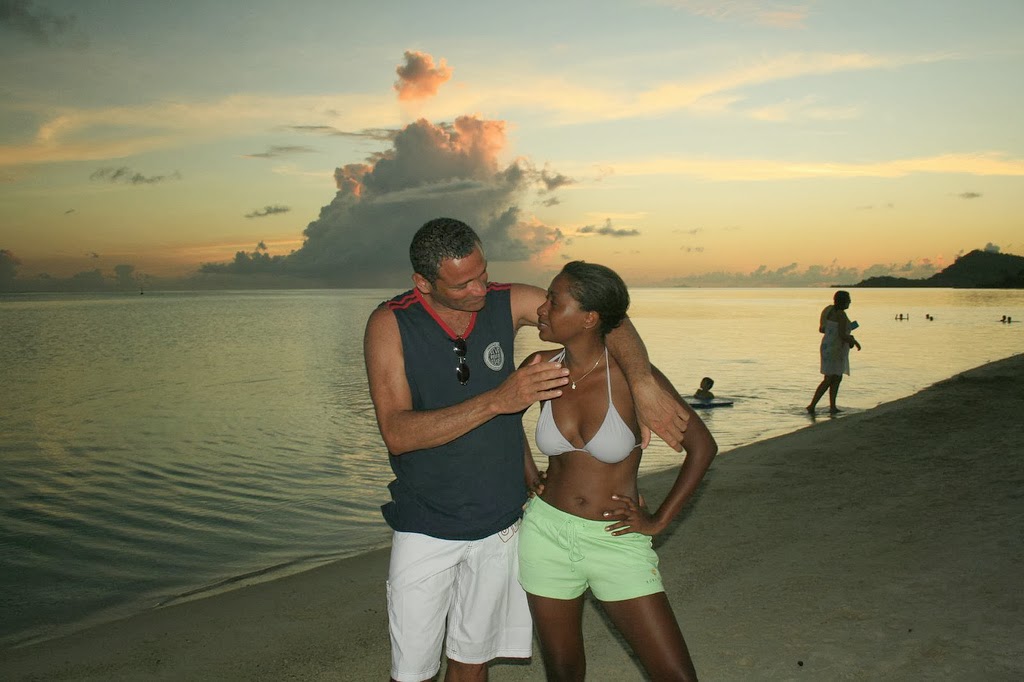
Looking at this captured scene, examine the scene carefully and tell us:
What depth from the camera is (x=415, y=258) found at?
10.3 ft

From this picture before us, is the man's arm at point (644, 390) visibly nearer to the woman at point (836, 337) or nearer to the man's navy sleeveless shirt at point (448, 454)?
the man's navy sleeveless shirt at point (448, 454)

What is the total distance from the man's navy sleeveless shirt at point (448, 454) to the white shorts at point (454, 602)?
3.2 inches

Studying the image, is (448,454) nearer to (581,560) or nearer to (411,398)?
(411,398)

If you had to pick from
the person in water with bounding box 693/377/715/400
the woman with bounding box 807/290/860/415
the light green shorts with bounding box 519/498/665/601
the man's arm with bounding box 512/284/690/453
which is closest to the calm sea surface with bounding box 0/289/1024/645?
the person in water with bounding box 693/377/715/400

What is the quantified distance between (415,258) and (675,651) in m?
1.90

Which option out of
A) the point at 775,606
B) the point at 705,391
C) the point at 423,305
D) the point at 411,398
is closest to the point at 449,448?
the point at 411,398

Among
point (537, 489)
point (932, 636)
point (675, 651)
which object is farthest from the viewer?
point (932, 636)

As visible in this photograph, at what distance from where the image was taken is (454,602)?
325cm

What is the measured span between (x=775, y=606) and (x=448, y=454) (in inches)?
120

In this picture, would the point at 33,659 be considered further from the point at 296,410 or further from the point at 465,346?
the point at 296,410

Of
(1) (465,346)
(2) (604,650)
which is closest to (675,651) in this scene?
(1) (465,346)

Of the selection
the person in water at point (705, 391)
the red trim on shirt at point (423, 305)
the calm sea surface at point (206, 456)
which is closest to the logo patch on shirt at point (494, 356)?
the red trim on shirt at point (423, 305)

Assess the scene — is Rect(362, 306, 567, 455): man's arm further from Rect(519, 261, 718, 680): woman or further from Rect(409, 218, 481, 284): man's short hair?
Rect(519, 261, 718, 680): woman

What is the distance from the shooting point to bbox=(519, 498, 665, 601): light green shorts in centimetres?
308
